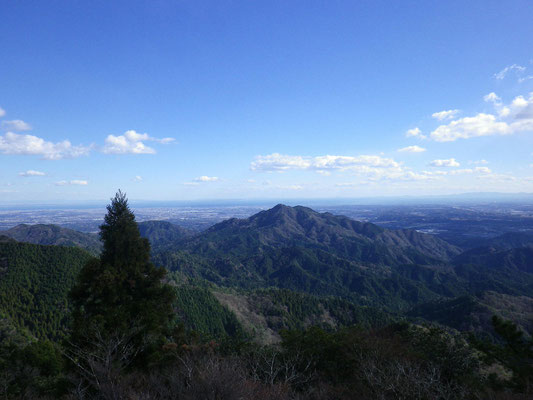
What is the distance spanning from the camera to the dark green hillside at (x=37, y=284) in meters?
65.6

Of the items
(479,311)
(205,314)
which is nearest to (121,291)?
(205,314)

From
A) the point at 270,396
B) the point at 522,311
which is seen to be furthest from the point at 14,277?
the point at 522,311

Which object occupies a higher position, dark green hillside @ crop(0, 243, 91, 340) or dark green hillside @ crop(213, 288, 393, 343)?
dark green hillside @ crop(0, 243, 91, 340)

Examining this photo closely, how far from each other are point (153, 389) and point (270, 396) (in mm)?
6416

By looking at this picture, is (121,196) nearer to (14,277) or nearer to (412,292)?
(14,277)

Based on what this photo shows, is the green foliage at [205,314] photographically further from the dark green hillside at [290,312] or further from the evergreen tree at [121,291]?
the evergreen tree at [121,291]

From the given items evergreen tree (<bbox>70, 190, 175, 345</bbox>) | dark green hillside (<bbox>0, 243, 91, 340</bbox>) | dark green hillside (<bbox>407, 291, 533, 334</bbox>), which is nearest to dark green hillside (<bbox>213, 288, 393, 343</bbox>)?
dark green hillside (<bbox>407, 291, 533, 334</bbox>)

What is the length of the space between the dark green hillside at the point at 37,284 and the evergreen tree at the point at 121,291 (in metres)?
60.9

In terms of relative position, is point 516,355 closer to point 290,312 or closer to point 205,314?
point 205,314

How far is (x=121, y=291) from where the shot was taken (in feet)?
60.9

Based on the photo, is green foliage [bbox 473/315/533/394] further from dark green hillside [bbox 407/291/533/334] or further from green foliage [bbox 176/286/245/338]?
dark green hillside [bbox 407/291/533/334]

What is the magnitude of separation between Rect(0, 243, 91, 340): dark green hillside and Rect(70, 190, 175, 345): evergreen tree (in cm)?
6094

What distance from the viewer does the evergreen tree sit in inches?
663

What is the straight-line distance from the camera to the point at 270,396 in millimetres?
12172
